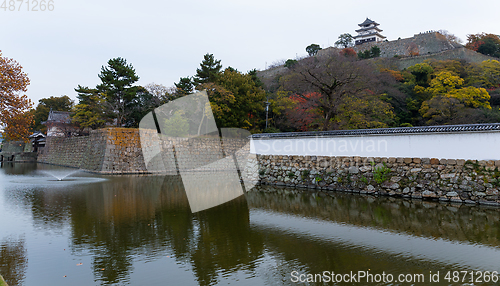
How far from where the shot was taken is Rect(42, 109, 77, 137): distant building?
27.0m

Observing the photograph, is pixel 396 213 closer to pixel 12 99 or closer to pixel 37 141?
pixel 12 99

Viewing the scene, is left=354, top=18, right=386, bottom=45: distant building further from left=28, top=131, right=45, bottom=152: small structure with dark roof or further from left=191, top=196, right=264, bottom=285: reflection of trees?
left=191, top=196, right=264, bottom=285: reflection of trees

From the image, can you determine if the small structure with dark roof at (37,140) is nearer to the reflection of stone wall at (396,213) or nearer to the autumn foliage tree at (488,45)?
the reflection of stone wall at (396,213)

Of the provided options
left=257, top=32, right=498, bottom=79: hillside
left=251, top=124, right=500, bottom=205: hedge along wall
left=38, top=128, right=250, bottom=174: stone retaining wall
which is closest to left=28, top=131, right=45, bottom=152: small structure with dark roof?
left=38, top=128, right=250, bottom=174: stone retaining wall

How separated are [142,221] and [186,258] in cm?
235

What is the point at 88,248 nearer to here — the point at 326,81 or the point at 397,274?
the point at 397,274

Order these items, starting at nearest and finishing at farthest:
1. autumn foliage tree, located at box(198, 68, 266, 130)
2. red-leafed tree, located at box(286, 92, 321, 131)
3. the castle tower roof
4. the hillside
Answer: red-leafed tree, located at box(286, 92, 321, 131) < autumn foliage tree, located at box(198, 68, 266, 130) < the hillside < the castle tower roof

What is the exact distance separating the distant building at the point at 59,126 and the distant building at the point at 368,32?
135 ft

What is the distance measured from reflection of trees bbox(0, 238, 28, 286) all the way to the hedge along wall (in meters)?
8.95

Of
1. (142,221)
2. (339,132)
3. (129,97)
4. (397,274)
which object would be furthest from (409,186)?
(129,97)

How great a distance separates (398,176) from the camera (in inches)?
365

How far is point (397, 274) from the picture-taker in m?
3.57

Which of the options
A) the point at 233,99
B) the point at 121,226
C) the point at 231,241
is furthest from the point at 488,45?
the point at 121,226

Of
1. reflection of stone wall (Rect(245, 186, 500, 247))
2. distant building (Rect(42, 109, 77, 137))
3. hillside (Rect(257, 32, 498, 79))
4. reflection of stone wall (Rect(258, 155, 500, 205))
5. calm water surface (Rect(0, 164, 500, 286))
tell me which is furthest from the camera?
hillside (Rect(257, 32, 498, 79))
